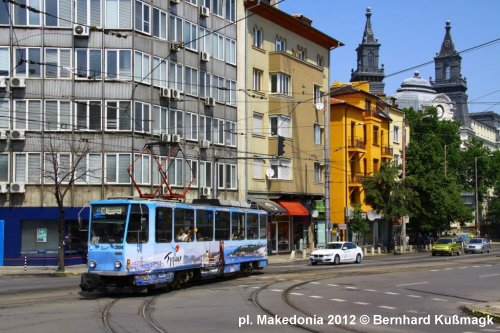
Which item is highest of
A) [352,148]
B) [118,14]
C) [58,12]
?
[118,14]

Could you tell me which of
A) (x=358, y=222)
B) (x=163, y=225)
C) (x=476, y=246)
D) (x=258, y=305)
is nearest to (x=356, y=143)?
(x=358, y=222)

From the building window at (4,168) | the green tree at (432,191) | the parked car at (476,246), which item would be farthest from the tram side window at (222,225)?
A: the parked car at (476,246)

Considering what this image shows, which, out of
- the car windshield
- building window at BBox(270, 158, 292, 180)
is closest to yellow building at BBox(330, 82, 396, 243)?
building window at BBox(270, 158, 292, 180)

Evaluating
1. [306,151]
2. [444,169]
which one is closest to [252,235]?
[306,151]

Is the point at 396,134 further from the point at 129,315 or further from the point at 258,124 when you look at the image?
the point at 129,315

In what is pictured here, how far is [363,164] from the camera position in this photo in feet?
210

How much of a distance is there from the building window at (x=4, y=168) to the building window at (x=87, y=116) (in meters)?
Answer: 4.22

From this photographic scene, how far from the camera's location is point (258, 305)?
17.5 m

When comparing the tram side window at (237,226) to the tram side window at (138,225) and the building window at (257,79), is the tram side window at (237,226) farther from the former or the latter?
the building window at (257,79)

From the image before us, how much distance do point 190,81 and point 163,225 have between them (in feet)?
74.4

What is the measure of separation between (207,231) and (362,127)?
41.7 m

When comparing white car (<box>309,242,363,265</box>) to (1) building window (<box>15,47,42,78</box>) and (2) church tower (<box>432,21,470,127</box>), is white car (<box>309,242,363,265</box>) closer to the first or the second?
(1) building window (<box>15,47,42,78</box>)

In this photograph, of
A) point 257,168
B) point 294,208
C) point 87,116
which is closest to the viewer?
point 87,116

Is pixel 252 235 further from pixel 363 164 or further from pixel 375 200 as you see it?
pixel 363 164
